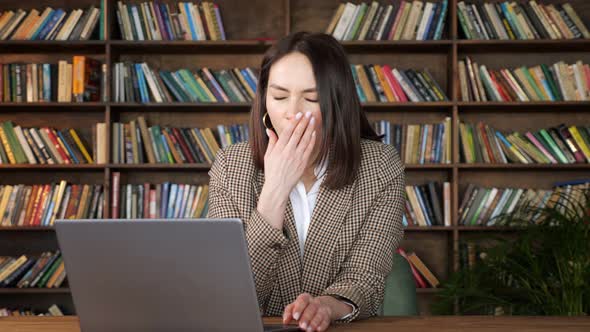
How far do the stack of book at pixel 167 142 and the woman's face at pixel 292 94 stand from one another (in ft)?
7.13

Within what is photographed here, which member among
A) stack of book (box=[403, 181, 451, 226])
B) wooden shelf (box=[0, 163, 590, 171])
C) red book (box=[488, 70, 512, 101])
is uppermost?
red book (box=[488, 70, 512, 101])

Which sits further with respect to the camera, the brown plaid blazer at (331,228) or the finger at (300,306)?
the brown plaid blazer at (331,228)

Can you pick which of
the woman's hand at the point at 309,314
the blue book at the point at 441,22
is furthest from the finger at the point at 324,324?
the blue book at the point at 441,22

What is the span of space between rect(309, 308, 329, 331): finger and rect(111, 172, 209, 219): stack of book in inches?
105

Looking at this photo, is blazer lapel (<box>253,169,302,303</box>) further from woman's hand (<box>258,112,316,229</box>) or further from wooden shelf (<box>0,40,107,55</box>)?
wooden shelf (<box>0,40,107,55</box>)

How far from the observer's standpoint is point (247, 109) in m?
4.00

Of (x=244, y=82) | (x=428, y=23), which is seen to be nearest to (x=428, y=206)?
(x=428, y=23)

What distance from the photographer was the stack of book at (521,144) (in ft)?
12.5

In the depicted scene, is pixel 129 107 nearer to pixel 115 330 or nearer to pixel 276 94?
pixel 276 94

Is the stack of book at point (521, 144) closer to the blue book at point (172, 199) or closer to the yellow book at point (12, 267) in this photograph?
the blue book at point (172, 199)

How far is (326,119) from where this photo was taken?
5.57 feet

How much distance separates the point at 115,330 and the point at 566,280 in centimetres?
217

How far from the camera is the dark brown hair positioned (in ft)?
5.62

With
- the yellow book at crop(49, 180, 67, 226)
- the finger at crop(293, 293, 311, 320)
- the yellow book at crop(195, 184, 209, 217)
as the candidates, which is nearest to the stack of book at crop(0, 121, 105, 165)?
the yellow book at crop(49, 180, 67, 226)
